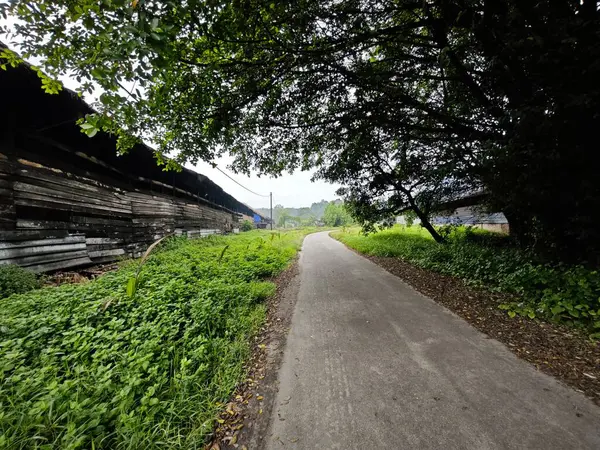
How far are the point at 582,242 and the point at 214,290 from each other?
7.11m

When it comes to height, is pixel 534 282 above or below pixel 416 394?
above

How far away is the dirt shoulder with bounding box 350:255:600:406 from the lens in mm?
2525

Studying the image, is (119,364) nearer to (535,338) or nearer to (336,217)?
(535,338)

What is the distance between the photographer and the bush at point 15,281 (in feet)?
13.4

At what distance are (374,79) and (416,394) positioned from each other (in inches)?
218

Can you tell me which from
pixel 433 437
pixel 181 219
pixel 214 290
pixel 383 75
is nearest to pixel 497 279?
pixel 433 437

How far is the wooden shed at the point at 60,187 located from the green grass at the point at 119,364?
92.7 inches

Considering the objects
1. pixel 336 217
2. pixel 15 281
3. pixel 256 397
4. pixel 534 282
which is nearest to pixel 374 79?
pixel 534 282

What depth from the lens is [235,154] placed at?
7.80 metres

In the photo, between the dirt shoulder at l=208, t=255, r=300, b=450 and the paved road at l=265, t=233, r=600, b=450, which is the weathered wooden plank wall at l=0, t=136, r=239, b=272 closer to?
the dirt shoulder at l=208, t=255, r=300, b=450

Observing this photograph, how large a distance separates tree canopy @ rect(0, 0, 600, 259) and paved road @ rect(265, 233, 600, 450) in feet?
10.4

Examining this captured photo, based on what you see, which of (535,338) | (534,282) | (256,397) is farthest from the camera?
(534,282)

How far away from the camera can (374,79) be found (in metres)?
4.95

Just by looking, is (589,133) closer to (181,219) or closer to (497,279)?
(497,279)
